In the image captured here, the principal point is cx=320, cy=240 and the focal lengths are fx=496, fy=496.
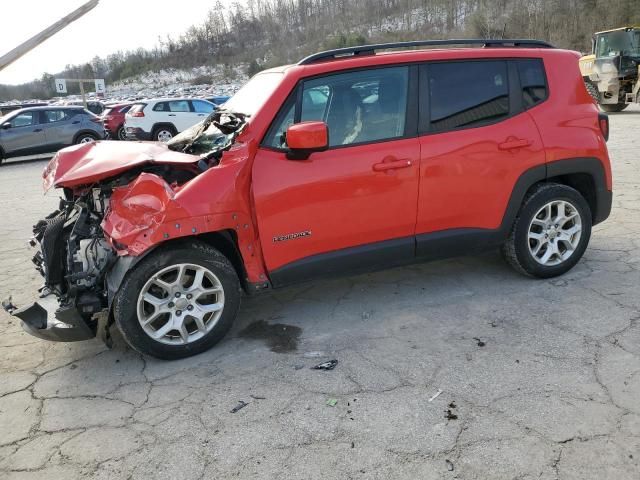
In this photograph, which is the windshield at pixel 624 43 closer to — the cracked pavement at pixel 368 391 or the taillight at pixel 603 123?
the taillight at pixel 603 123

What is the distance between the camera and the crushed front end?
3.06 m

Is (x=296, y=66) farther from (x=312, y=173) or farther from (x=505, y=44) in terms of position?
(x=505, y=44)

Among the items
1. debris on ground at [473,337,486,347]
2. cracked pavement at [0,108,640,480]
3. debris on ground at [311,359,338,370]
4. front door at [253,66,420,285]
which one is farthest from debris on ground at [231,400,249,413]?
debris on ground at [473,337,486,347]

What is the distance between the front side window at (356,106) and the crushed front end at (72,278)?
1363mm

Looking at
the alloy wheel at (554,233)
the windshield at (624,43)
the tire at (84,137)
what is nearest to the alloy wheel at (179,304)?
the alloy wheel at (554,233)

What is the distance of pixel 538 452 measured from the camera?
7.38 ft

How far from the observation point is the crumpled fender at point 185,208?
3.03 meters

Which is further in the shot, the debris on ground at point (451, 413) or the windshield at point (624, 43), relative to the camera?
the windshield at point (624, 43)

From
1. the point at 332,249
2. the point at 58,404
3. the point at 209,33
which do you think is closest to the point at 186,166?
the point at 332,249

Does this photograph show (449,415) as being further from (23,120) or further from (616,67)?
(616,67)

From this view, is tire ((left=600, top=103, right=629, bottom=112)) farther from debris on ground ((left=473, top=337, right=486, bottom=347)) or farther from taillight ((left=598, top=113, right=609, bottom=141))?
debris on ground ((left=473, top=337, right=486, bottom=347))

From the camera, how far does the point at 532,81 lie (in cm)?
385

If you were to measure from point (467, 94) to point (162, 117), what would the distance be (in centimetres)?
1457

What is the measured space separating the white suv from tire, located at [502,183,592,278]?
46.0 feet
